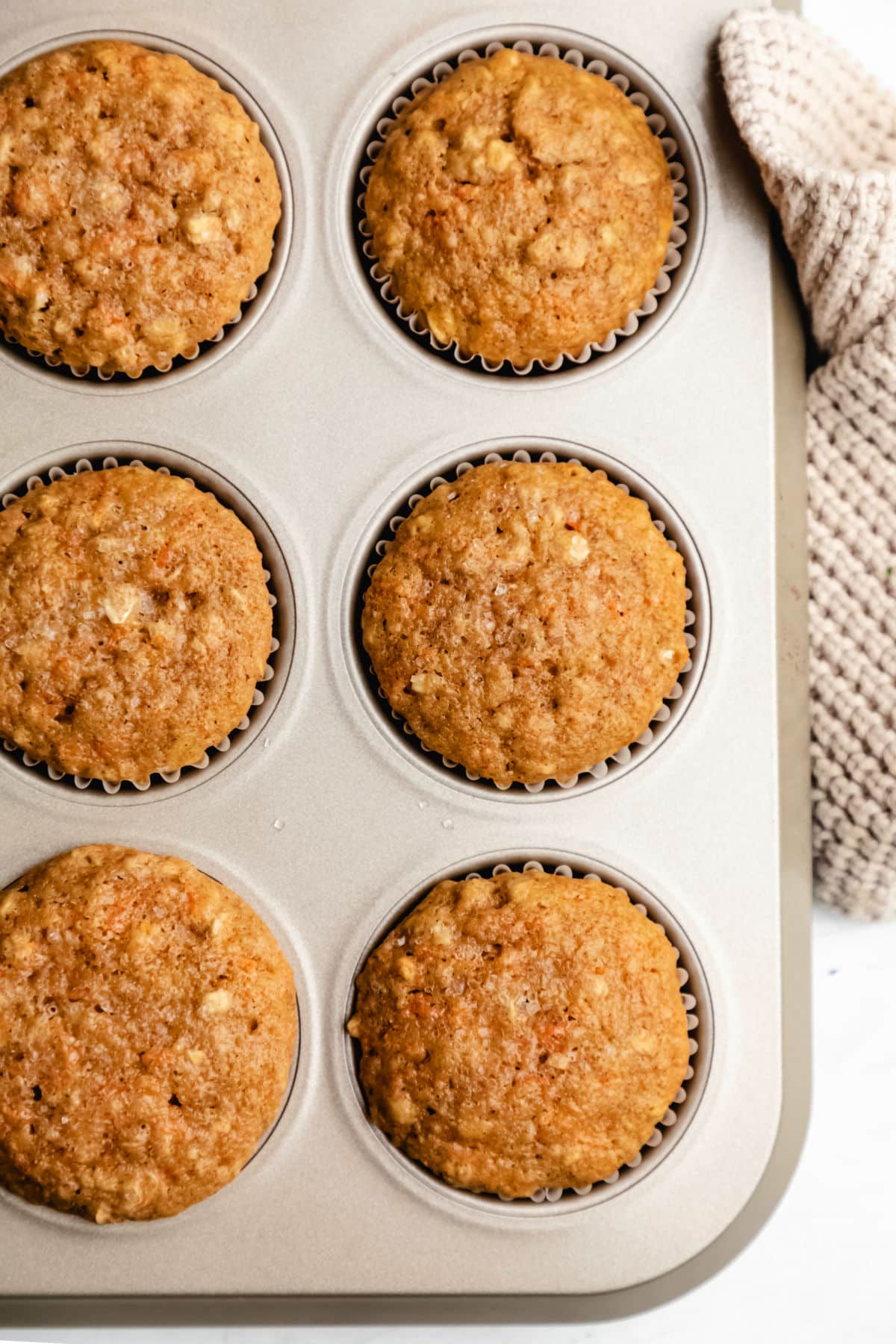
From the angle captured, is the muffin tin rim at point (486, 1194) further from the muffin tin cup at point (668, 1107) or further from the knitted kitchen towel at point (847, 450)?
the knitted kitchen towel at point (847, 450)

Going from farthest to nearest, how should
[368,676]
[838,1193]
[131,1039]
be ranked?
[838,1193], [368,676], [131,1039]

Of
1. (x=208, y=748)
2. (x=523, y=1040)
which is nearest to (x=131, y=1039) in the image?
(x=208, y=748)

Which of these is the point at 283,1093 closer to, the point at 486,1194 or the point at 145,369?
the point at 486,1194

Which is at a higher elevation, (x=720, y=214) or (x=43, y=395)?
(x=720, y=214)

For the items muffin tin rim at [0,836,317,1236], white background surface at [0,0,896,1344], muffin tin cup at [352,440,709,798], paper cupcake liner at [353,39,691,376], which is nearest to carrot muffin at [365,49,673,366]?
paper cupcake liner at [353,39,691,376]

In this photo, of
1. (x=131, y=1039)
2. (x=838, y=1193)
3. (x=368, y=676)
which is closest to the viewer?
(x=131, y=1039)

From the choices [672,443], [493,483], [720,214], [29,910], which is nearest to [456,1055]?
[29,910]

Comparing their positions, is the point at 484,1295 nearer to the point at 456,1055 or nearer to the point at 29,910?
the point at 456,1055
